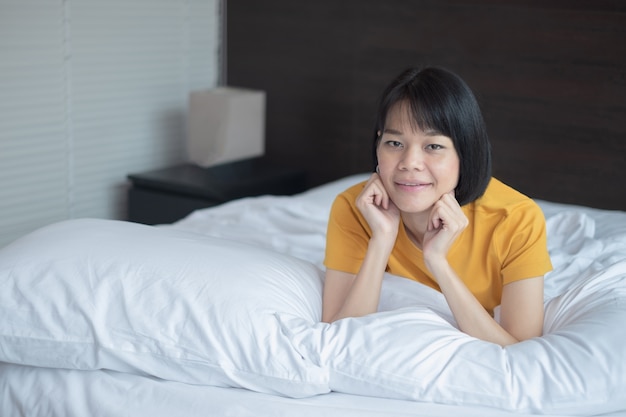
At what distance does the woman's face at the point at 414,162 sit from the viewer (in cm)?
156

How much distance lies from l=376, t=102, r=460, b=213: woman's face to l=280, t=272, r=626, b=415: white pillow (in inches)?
8.7

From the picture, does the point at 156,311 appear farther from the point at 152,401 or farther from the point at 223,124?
the point at 223,124

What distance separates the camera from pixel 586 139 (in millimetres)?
2881

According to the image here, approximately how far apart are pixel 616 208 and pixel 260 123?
1446mm

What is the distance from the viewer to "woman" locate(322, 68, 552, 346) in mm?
1535

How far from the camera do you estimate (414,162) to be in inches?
61.0

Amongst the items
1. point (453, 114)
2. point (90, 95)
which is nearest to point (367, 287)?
point (453, 114)

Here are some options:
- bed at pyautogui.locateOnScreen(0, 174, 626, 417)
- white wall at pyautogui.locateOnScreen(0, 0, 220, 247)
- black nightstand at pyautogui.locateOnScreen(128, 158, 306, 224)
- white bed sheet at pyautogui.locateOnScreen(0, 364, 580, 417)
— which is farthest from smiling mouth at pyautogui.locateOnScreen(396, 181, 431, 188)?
white wall at pyautogui.locateOnScreen(0, 0, 220, 247)

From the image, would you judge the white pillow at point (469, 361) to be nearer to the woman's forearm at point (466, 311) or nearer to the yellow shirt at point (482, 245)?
the woman's forearm at point (466, 311)

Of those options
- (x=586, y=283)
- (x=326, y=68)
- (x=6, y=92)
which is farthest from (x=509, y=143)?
(x=6, y=92)

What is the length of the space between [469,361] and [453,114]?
0.46 meters

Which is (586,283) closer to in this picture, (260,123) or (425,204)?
(425,204)

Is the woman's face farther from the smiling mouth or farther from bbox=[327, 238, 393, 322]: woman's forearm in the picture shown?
bbox=[327, 238, 393, 322]: woman's forearm

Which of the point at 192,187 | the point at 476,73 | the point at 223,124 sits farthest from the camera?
the point at 223,124
